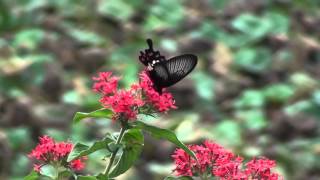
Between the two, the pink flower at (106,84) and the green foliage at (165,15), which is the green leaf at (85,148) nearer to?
the pink flower at (106,84)

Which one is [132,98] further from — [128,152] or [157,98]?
[128,152]

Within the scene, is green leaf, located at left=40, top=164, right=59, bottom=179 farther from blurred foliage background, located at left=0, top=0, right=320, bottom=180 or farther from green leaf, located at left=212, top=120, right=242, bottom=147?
green leaf, located at left=212, top=120, right=242, bottom=147

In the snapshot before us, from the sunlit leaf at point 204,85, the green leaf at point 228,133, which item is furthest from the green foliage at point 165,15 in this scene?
the green leaf at point 228,133

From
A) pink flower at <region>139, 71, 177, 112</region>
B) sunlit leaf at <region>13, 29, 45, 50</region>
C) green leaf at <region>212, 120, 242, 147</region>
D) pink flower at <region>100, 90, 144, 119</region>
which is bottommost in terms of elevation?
pink flower at <region>100, 90, 144, 119</region>

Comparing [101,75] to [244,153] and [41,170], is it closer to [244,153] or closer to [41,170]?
[41,170]

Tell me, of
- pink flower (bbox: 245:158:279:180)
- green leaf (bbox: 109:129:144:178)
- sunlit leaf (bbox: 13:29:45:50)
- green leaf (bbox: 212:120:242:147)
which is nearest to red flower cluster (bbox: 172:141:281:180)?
pink flower (bbox: 245:158:279:180)

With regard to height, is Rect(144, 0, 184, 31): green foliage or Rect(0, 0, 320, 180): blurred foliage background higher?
Rect(144, 0, 184, 31): green foliage

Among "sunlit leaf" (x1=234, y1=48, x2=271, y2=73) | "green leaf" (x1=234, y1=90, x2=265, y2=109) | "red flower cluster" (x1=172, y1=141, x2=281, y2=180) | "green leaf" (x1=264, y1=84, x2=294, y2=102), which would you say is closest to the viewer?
"red flower cluster" (x1=172, y1=141, x2=281, y2=180)

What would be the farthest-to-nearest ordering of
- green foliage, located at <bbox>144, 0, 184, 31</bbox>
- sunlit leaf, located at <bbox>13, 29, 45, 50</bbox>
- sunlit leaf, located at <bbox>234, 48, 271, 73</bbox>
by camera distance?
1. green foliage, located at <bbox>144, 0, 184, 31</bbox>
2. sunlit leaf, located at <bbox>234, 48, 271, 73</bbox>
3. sunlit leaf, located at <bbox>13, 29, 45, 50</bbox>
